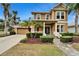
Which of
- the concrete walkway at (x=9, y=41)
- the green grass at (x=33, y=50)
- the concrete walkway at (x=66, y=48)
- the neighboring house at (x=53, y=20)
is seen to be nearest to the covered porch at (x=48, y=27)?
the neighboring house at (x=53, y=20)

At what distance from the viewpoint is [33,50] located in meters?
6.57

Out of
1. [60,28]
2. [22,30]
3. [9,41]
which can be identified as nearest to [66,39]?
[60,28]

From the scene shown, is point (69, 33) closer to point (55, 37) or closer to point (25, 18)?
point (55, 37)

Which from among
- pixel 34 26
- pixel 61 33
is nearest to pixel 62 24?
pixel 61 33

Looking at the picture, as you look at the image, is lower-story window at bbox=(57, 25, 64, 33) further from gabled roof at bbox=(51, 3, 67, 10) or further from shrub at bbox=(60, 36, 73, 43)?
gabled roof at bbox=(51, 3, 67, 10)

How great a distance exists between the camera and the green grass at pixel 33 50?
6.52m

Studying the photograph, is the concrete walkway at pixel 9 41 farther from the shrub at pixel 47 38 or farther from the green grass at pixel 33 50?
the shrub at pixel 47 38

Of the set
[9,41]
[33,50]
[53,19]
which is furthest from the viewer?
[53,19]

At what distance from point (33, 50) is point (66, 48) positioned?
2.48 ft

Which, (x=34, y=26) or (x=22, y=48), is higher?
(x=34, y=26)

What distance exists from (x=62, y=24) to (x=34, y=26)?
2.14 feet

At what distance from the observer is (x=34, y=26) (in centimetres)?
672

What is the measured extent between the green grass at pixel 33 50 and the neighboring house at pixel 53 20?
0.38 m

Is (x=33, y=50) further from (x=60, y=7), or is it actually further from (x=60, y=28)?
(x=60, y=7)
